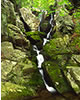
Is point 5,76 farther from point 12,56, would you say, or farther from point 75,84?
point 75,84

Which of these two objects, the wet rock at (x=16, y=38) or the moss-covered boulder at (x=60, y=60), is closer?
the moss-covered boulder at (x=60, y=60)

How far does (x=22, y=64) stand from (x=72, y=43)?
7.46 metres

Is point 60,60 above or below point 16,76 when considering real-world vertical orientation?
above

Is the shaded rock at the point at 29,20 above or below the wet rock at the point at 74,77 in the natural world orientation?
above

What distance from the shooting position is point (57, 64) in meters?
9.21

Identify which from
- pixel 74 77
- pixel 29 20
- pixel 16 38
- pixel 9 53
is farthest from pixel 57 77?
pixel 29 20

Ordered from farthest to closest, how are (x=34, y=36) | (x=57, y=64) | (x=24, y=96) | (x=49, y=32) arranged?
(x=49, y=32)
(x=34, y=36)
(x=57, y=64)
(x=24, y=96)

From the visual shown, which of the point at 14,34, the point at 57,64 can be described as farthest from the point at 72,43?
the point at 14,34

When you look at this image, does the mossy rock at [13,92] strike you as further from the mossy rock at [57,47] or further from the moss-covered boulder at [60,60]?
the mossy rock at [57,47]

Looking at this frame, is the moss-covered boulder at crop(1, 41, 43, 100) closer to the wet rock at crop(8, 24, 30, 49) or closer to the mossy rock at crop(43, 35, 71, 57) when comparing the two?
the wet rock at crop(8, 24, 30, 49)

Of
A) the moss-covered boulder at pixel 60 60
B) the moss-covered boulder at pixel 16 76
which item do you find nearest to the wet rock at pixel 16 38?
the moss-covered boulder at pixel 16 76

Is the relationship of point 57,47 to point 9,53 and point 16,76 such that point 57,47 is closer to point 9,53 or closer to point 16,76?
point 9,53

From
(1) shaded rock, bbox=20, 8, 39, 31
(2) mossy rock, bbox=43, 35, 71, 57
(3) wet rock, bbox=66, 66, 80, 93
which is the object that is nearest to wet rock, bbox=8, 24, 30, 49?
(2) mossy rock, bbox=43, 35, 71, 57

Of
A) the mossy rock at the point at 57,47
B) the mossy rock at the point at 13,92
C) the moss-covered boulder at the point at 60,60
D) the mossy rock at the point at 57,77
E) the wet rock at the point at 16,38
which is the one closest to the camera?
the mossy rock at the point at 13,92
